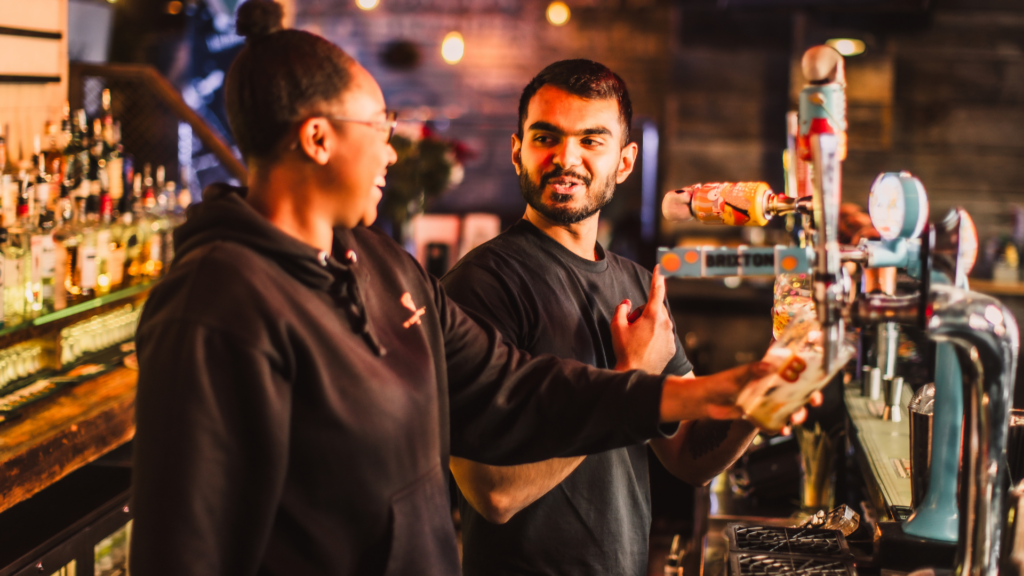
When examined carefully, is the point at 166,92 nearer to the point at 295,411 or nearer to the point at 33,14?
the point at 33,14

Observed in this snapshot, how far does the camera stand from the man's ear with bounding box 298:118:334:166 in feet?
3.16

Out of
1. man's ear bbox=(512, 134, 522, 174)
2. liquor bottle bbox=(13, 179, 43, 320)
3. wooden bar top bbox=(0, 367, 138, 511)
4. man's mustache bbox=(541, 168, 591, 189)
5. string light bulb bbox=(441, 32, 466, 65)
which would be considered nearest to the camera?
man's mustache bbox=(541, 168, 591, 189)

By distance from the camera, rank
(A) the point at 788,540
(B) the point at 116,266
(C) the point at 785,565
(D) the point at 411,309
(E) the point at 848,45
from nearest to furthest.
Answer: (D) the point at 411,309
(C) the point at 785,565
(A) the point at 788,540
(B) the point at 116,266
(E) the point at 848,45

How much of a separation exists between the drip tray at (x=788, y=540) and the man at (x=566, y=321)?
0.39ft

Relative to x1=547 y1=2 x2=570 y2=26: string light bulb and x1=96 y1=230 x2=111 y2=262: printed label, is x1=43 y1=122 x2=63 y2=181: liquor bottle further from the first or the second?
x1=547 y1=2 x2=570 y2=26: string light bulb

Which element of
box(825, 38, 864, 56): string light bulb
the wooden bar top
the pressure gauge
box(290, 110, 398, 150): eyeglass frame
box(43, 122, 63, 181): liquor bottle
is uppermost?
box(825, 38, 864, 56): string light bulb

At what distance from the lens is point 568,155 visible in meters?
1.52

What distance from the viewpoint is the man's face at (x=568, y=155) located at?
5.03 feet

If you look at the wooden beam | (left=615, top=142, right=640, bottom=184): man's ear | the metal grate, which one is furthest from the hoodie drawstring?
the metal grate

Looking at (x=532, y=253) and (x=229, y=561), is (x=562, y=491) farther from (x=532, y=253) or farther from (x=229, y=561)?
(x=229, y=561)

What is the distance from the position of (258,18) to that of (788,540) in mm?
1128

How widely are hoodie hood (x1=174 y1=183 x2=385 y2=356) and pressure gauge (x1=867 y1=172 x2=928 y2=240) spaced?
26.3 inches

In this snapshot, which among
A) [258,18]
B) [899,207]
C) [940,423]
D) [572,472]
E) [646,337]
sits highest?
[258,18]

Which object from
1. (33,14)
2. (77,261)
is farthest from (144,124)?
(77,261)
